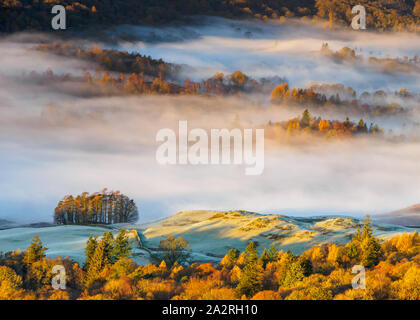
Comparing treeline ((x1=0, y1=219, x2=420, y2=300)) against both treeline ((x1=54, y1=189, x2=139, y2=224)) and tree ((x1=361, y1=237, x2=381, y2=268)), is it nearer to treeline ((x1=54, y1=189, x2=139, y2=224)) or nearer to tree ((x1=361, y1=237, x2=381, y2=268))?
tree ((x1=361, y1=237, x2=381, y2=268))

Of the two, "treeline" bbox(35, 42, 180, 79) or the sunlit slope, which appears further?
Result: "treeline" bbox(35, 42, 180, 79)

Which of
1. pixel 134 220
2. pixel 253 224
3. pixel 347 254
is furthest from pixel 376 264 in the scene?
pixel 134 220

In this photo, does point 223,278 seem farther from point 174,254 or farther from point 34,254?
point 34,254

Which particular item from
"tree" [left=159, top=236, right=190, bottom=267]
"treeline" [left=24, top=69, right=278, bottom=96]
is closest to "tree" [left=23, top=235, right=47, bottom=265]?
"tree" [left=159, top=236, right=190, bottom=267]

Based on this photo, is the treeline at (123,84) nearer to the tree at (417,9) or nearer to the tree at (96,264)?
the tree at (417,9)

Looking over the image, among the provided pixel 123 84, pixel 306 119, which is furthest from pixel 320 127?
pixel 123 84
